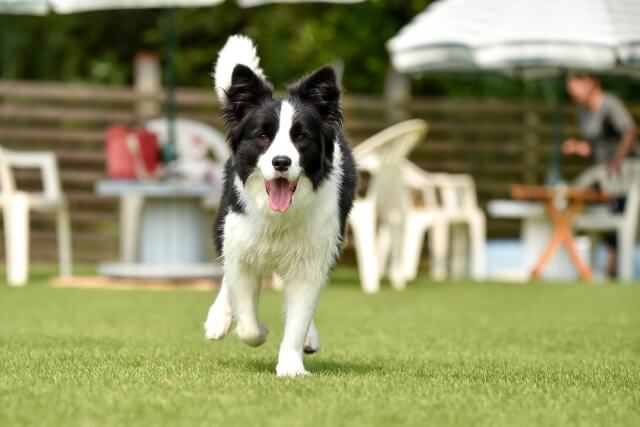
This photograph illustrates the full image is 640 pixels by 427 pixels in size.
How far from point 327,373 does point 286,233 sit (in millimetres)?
562

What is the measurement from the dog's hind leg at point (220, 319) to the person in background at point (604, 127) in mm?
7911

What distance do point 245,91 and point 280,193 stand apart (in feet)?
1.39

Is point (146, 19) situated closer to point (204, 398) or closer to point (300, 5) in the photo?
point (300, 5)

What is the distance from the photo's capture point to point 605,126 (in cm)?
1269

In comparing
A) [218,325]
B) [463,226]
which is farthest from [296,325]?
[463,226]

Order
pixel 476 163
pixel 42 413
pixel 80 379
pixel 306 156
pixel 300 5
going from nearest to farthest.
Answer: pixel 42 413, pixel 80 379, pixel 306 156, pixel 476 163, pixel 300 5

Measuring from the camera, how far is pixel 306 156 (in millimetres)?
4809

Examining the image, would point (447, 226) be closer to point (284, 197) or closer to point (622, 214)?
point (622, 214)

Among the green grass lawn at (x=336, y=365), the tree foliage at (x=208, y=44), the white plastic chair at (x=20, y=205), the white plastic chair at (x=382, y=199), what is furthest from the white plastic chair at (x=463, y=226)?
the tree foliage at (x=208, y=44)

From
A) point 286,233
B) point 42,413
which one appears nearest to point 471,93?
point 286,233

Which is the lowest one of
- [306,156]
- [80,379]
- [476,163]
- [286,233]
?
[476,163]

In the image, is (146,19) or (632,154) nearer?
(632,154)

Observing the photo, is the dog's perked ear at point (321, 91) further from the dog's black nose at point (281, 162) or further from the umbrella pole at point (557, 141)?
the umbrella pole at point (557, 141)

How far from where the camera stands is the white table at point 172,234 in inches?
416
